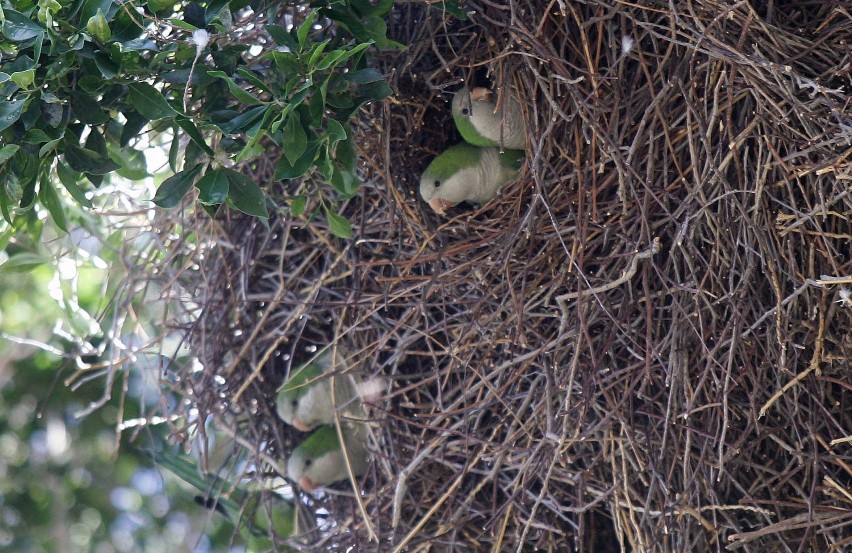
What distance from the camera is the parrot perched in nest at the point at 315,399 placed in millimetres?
1734

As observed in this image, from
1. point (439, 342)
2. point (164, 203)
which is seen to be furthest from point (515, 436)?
point (164, 203)

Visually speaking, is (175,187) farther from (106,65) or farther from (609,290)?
(609,290)

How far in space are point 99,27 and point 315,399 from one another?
0.75 meters

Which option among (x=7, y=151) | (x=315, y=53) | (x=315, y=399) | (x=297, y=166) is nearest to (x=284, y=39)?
(x=315, y=53)

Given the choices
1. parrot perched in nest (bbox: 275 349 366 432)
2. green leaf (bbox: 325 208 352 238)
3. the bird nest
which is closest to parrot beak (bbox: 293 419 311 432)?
parrot perched in nest (bbox: 275 349 366 432)

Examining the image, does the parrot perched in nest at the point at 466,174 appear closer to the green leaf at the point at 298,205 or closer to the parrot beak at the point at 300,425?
the green leaf at the point at 298,205

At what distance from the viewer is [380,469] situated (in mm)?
1718

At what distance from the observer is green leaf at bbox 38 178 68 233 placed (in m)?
1.45

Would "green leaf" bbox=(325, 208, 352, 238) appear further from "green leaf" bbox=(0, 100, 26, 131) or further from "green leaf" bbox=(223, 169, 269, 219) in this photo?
"green leaf" bbox=(0, 100, 26, 131)

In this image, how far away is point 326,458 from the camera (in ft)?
5.66

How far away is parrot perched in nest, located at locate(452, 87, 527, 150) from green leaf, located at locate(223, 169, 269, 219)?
0.42 m

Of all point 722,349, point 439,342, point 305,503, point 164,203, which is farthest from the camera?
point 305,503

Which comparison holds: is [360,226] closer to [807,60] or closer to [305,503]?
[305,503]

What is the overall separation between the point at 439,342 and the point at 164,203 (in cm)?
53
